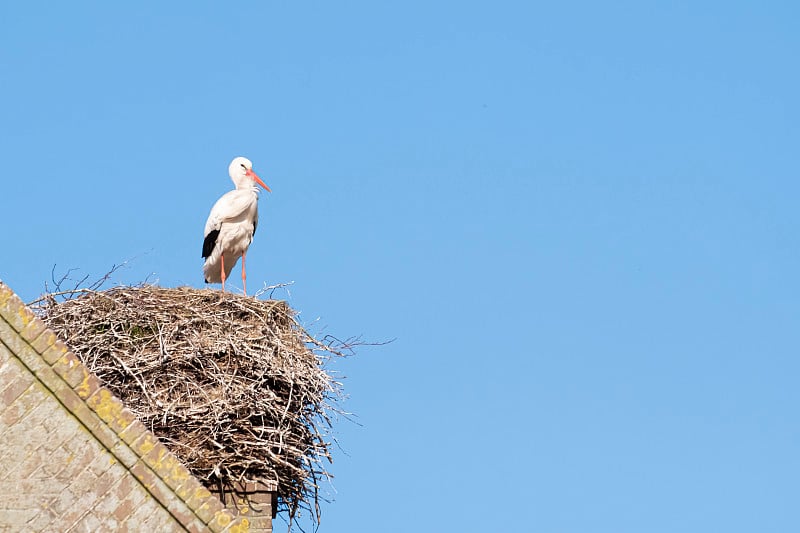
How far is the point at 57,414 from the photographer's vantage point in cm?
803

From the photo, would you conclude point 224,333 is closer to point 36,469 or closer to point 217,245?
point 217,245

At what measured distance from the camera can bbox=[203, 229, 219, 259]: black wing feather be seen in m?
17.0

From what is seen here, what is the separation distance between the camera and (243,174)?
17469 millimetres

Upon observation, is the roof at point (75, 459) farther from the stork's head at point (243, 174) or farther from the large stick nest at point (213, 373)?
the stork's head at point (243, 174)

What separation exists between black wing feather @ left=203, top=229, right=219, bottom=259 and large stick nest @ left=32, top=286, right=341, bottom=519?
3440 mm

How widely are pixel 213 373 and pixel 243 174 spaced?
5.16 m

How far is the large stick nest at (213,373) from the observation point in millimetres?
12273

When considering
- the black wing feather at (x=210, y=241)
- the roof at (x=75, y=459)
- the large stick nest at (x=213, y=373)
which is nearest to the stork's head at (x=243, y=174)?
the black wing feather at (x=210, y=241)

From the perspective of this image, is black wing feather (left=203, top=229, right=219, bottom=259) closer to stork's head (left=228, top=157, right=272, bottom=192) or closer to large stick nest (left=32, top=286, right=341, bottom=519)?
stork's head (left=228, top=157, right=272, bottom=192)

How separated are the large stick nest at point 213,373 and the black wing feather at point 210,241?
135 inches

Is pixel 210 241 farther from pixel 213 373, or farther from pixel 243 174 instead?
pixel 213 373

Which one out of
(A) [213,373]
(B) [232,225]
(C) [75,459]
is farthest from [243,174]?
(C) [75,459]

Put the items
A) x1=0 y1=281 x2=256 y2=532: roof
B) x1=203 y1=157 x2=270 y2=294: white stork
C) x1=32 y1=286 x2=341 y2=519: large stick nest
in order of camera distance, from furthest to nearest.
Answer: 1. x1=203 y1=157 x2=270 y2=294: white stork
2. x1=32 y1=286 x2=341 y2=519: large stick nest
3. x1=0 y1=281 x2=256 y2=532: roof

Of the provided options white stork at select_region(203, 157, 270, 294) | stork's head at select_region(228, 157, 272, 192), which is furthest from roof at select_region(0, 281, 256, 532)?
stork's head at select_region(228, 157, 272, 192)
